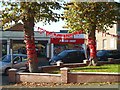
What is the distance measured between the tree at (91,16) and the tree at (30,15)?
13.3 feet

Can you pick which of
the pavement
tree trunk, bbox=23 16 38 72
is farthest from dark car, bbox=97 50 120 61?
the pavement

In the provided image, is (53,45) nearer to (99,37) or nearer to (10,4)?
(99,37)

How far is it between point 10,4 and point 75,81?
16.9ft

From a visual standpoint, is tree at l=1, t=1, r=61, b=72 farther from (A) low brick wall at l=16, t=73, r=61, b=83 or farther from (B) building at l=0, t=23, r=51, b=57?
(B) building at l=0, t=23, r=51, b=57

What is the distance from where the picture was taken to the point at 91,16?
22.4 m

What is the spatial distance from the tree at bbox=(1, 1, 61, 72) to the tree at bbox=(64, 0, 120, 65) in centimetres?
407

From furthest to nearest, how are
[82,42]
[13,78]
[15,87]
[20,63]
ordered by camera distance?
[82,42] < [20,63] < [13,78] < [15,87]

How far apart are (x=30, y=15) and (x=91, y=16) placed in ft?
20.8

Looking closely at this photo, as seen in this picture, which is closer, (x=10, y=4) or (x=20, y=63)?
(x=10, y=4)

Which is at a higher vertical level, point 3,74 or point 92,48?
point 92,48

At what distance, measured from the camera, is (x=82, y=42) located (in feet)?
151

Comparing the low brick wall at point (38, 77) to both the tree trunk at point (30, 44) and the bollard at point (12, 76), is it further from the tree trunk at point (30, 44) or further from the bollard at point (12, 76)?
the tree trunk at point (30, 44)

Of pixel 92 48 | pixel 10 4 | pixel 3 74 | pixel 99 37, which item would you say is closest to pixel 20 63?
pixel 3 74

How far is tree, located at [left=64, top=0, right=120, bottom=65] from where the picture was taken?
22266 millimetres
